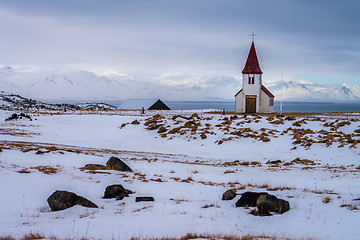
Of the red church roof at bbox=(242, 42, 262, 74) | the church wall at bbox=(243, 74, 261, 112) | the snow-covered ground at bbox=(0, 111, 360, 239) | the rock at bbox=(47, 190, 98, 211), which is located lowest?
the snow-covered ground at bbox=(0, 111, 360, 239)

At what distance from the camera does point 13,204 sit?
9.17 metres

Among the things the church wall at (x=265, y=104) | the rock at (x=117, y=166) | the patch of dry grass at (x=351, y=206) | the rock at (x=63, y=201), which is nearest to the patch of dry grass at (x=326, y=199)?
the patch of dry grass at (x=351, y=206)

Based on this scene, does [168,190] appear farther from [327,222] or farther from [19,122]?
[19,122]

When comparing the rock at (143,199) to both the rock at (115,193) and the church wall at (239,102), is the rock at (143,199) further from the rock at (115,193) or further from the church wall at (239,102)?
the church wall at (239,102)

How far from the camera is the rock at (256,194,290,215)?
30.5 ft

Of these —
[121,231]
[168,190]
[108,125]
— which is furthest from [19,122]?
[121,231]

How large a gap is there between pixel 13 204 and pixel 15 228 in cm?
207

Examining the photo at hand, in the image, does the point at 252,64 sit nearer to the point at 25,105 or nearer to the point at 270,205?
the point at 270,205

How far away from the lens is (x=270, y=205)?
9.40m

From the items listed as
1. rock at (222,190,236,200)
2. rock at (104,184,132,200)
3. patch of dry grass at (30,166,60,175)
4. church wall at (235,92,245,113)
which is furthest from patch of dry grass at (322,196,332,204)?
church wall at (235,92,245,113)

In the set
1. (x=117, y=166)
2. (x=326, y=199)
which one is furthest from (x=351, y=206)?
(x=117, y=166)

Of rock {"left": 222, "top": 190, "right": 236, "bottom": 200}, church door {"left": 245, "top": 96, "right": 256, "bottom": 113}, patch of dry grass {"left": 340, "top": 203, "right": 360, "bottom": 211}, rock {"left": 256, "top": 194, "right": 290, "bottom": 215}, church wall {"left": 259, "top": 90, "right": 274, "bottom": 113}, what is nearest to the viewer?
rock {"left": 256, "top": 194, "right": 290, "bottom": 215}

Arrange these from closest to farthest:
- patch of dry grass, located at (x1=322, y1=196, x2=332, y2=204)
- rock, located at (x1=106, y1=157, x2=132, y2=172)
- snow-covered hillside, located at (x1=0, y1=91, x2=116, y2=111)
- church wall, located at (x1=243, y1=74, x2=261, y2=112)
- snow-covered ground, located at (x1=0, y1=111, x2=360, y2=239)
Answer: snow-covered ground, located at (x1=0, y1=111, x2=360, y2=239) < patch of dry grass, located at (x1=322, y1=196, x2=332, y2=204) < rock, located at (x1=106, y1=157, x2=132, y2=172) < church wall, located at (x1=243, y1=74, x2=261, y2=112) < snow-covered hillside, located at (x1=0, y1=91, x2=116, y2=111)

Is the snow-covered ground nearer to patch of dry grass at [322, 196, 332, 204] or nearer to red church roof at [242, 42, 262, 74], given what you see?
patch of dry grass at [322, 196, 332, 204]
